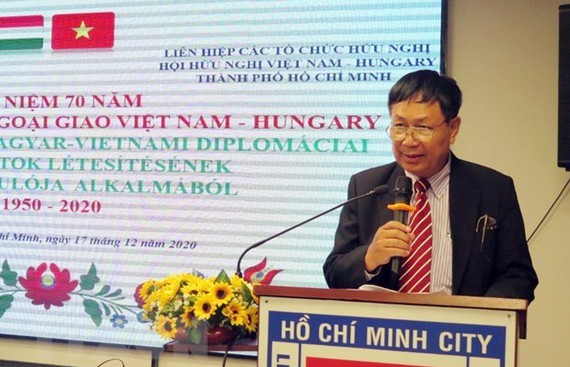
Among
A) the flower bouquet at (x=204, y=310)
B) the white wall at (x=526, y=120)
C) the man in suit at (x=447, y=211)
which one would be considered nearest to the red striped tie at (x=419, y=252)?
the man in suit at (x=447, y=211)

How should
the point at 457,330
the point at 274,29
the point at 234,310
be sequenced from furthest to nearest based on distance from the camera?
the point at 274,29 → the point at 234,310 → the point at 457,330

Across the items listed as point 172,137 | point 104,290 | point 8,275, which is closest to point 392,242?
point 172,137

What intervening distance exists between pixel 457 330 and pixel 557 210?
173 centimetres

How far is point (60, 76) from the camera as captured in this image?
3.78 metres

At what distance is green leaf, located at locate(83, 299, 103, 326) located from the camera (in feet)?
12.1

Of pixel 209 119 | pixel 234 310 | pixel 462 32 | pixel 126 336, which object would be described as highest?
pixel 462 32

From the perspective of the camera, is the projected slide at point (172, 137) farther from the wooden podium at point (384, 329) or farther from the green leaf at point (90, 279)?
the wooden podium at point (384, 329)

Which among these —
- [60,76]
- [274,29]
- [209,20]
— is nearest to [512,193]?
[274,29]

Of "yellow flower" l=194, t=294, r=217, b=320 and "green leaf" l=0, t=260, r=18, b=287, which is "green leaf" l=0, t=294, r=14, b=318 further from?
"yellow flower" l=194, t=294, r=217, b=320

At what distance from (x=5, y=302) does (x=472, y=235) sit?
8.29 feet

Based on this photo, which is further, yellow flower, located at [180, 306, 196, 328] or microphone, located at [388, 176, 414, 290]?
yellow flower, located at [180, 306, 196, 328]

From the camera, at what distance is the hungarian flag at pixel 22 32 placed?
383 centimetres

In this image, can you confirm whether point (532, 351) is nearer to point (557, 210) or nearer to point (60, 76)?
point (557, 210)

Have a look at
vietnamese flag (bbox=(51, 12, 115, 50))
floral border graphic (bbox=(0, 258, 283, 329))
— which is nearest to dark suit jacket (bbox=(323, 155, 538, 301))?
floral border graphic (bbox=(0, 258, 283, 329))
